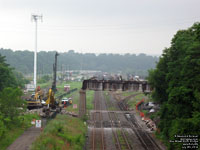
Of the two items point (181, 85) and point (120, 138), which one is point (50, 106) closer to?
point (120, 138)

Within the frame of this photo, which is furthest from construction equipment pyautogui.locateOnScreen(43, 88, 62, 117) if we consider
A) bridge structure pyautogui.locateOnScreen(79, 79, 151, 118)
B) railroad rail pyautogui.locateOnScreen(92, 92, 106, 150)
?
railroad rail pyautogui.locateOnScreen(92, 92, 106, 150)

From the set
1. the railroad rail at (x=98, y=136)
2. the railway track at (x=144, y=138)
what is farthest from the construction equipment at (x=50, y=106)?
the railway track at (x=144, y=138)

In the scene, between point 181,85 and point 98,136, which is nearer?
point 181,85

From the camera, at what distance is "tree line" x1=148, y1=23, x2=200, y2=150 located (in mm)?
19391

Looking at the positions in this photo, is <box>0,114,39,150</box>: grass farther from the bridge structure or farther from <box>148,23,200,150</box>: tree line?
<box>148,23,200,150</box>: tree line

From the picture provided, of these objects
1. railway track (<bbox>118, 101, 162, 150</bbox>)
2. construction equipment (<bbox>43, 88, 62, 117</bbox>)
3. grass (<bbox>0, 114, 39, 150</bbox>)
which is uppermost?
construction equipment (<bbox>43, 88, 62, 117</bbox>)

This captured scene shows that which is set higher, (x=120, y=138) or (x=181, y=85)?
(x=181, y=85)

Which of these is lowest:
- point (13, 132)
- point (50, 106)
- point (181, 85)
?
point (13, 132)

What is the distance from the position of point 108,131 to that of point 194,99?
12219 mm

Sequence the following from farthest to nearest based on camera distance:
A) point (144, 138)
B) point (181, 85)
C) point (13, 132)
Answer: point (144, 138) < point (13, 132) < point (181, 85)

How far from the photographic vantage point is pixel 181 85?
22.8 meters

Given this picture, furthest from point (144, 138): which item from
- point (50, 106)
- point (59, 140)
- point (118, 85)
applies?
point (50, 106)

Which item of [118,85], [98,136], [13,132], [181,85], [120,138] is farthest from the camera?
[118,85]

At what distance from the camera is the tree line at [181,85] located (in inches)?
763
